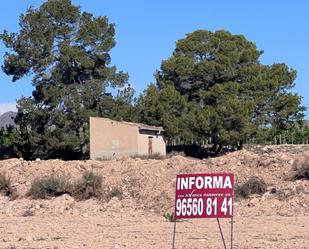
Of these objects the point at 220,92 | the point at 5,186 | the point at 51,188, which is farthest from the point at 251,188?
the point at 220,92

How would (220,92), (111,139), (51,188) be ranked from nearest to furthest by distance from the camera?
(51,188), (111,139), (220,92)

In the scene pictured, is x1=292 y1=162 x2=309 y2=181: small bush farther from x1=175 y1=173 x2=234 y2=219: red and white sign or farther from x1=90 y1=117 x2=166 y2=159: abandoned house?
x1=90 y1=117 x2=166 y2=159: abandoned house

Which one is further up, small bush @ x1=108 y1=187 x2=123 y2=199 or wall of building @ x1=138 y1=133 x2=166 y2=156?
wall of building @ x1=138 y1=133 x2=166 y2=156

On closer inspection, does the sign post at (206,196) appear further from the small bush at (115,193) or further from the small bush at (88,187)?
the small bush at (88,187)

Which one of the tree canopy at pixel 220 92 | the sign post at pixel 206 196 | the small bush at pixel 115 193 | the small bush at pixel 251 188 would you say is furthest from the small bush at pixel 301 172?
the tree canopy at pixel 220 92

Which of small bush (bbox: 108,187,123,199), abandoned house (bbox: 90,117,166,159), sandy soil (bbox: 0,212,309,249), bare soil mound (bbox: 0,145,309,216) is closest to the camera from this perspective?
sandy soil (bbox: 0,212,309,249)

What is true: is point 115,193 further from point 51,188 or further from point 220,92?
point 220,92

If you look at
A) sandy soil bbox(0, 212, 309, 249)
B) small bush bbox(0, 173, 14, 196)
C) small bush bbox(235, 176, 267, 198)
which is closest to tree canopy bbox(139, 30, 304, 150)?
small bush bbox(0, 173, 14, 196)

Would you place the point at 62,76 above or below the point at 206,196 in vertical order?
above

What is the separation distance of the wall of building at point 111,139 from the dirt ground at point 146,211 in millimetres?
16129

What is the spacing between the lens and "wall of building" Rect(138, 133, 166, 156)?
2234 inches

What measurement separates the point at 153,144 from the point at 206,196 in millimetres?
45980

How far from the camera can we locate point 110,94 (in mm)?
64562

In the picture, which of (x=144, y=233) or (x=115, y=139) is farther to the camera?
(x=115, y=139)
